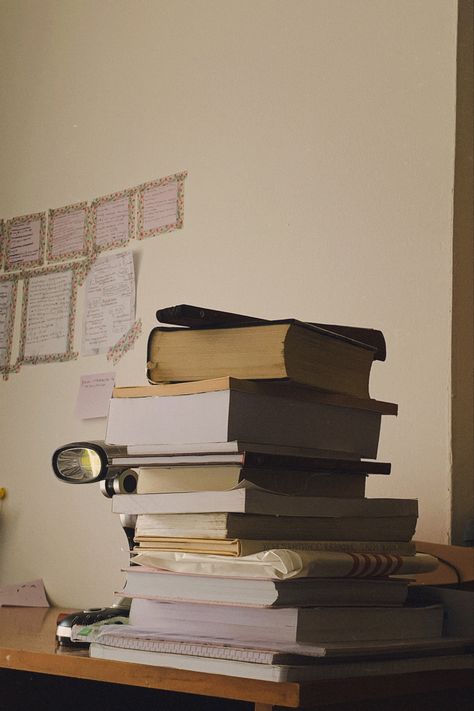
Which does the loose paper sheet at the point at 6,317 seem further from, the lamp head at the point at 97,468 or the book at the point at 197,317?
the book at the point at 197,317

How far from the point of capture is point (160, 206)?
2094 mm

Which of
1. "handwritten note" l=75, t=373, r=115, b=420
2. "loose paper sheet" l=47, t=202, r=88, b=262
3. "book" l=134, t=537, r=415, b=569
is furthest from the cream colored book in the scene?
"loose paper sheet" l=47, t=202, r=88, b=262

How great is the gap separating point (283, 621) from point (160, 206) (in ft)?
4.17

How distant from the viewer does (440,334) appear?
1.52 metres

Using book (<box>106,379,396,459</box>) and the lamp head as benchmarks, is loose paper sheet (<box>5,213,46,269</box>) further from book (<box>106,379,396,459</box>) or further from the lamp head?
book (<box>106,379,396,459</box>)

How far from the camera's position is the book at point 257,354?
1037mm

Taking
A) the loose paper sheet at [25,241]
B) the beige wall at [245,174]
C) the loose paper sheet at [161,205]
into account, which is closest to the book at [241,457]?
the beige wall at [245,174]

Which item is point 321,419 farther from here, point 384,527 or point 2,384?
point 2,384

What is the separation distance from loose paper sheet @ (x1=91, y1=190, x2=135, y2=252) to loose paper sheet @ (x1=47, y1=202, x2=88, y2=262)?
0.04 metres

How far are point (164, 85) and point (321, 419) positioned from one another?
4.06 feet

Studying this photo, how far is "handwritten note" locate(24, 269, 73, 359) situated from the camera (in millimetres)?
2289

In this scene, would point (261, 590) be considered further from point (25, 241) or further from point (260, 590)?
point (25, 241)

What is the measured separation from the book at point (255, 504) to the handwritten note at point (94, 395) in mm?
1017

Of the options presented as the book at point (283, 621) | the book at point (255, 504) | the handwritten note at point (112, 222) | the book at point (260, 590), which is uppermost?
the handwritten note at point (112, 222)
